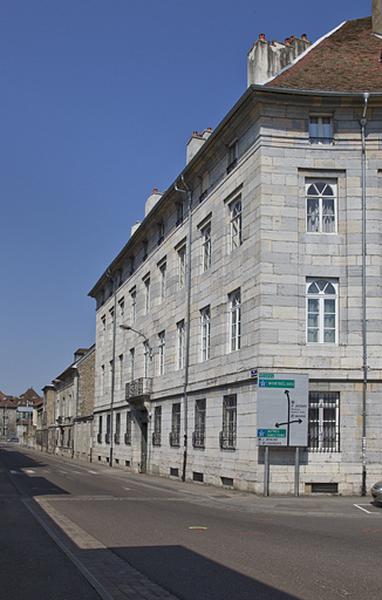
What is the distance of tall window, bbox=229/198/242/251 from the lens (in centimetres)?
2686

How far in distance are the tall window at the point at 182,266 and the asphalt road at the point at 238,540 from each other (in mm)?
12690

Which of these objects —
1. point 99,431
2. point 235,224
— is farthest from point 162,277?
point 99,431

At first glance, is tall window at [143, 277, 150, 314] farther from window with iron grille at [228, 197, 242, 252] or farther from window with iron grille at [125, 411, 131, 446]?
window with iron grille at [228, 197, 242, 252]

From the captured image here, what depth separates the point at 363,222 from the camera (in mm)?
23750

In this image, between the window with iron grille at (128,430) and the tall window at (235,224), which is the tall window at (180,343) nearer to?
the tall window at (235,224)

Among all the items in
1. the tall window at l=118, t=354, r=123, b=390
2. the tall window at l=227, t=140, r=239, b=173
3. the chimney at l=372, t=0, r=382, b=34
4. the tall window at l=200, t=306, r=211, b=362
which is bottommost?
the tall window at l=118, t=354, r=123, b=390

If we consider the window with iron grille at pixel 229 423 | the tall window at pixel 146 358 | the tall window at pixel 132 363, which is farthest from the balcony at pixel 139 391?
the window with iron grille at pixel 229 423

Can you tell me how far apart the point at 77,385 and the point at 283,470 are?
49.4m

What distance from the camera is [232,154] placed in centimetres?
2764

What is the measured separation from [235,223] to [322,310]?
17.3 feet

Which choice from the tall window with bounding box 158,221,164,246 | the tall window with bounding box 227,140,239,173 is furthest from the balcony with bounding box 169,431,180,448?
the tall window with bounding box 227,140,239,173

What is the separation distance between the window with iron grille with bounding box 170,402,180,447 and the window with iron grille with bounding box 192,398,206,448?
2899 millimetres

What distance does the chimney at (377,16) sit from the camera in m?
29.8

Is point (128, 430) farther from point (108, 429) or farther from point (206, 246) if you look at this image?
point (206, 246)
